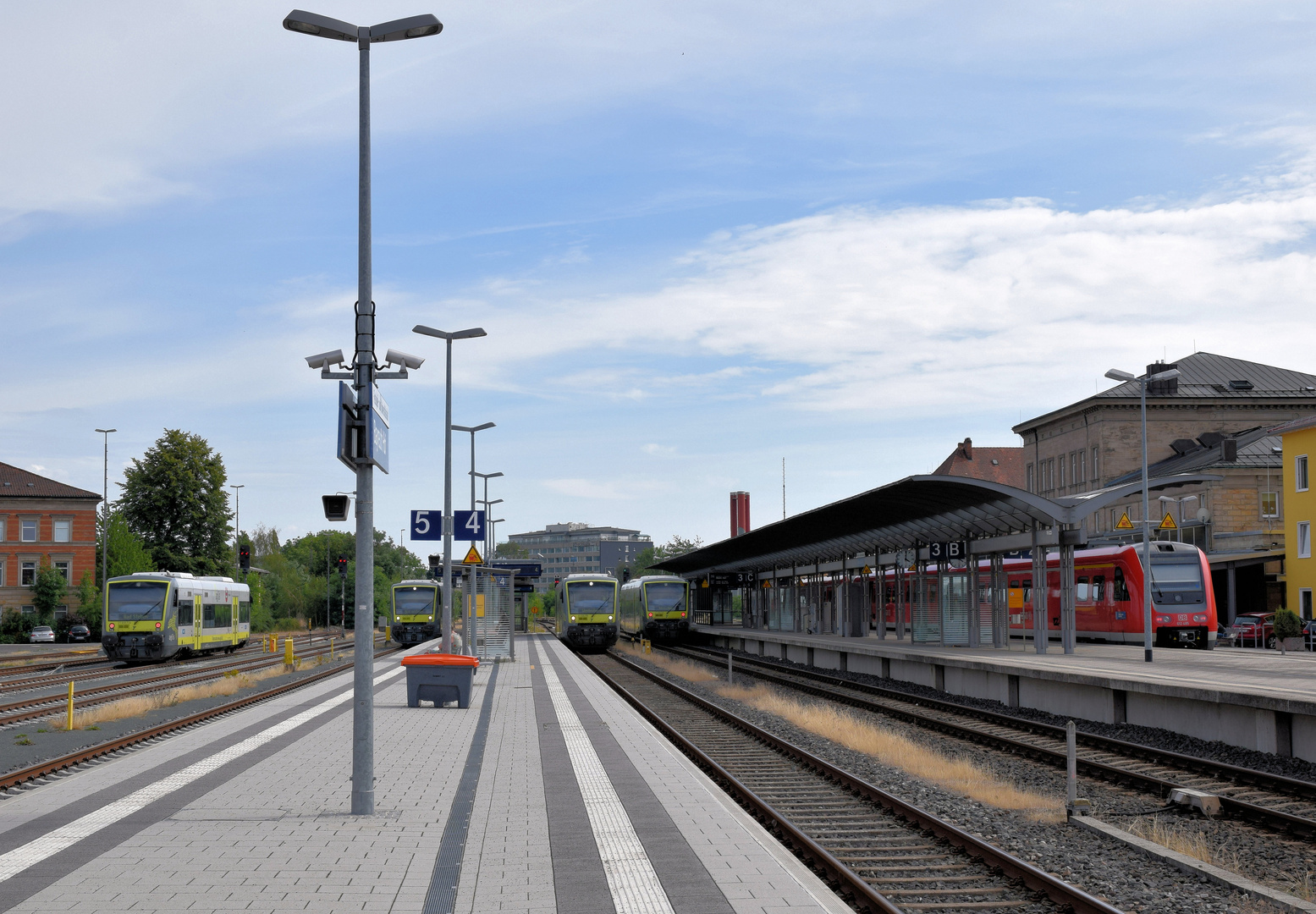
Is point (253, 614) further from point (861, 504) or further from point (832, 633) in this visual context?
point (861, 504)

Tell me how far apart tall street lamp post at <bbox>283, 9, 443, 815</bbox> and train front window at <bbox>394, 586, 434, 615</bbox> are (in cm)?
4410

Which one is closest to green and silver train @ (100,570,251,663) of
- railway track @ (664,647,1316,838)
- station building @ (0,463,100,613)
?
railway track @ (664,647,1316,838)

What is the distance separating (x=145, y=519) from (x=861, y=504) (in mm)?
57405

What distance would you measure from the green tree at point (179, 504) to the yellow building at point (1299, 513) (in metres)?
57.5

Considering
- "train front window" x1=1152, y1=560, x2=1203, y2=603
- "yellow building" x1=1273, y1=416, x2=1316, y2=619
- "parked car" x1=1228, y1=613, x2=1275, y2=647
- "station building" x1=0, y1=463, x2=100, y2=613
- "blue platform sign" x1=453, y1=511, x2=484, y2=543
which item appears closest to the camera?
"blue platform sign" x1=453, y1=511, x2=484, y2=543

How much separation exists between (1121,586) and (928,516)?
8.45 m

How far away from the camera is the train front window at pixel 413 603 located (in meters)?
53.9

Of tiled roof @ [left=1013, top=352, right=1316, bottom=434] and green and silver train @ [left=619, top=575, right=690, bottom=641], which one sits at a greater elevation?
tiled roof @ [left=1013, top=352, right=1316, bottom=434]

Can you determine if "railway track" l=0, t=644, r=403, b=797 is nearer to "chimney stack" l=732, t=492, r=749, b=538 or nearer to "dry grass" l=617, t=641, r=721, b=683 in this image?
"dry grass" l=617, t=641, r=721, b=683

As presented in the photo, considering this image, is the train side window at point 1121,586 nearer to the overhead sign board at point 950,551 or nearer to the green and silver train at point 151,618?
the overhead sign board at point 950,551

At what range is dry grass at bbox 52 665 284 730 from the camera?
63.8ft

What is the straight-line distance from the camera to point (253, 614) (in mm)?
71500

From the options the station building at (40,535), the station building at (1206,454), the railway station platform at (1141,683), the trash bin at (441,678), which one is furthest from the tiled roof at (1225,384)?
the station building at (40,535)

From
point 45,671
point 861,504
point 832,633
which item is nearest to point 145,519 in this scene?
point 45,671
